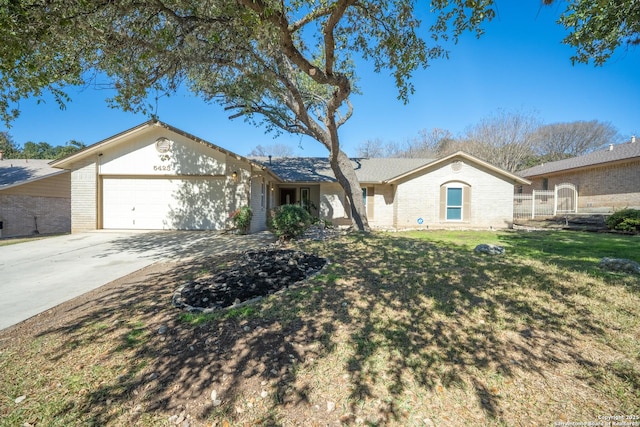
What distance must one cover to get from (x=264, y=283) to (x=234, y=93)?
887 centimetres

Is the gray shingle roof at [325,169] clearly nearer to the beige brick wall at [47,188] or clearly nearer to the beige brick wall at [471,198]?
the beige brick wall at [471,198]

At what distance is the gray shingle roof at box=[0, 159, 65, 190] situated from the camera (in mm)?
14516

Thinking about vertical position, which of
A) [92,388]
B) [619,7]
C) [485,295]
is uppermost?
[619,7]

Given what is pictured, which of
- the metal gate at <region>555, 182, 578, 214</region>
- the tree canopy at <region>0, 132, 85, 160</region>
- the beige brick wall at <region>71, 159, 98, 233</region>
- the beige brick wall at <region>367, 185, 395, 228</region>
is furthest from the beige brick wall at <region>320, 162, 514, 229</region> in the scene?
the tree canopy at <region>0, 132, 85, 160</region>

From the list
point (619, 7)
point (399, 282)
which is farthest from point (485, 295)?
point (619, 7)

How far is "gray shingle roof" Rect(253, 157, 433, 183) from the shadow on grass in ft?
37.0

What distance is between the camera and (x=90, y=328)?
3.48 meters

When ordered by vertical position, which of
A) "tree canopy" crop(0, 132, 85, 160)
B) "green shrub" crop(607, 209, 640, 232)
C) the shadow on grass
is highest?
"tree canopy" crop(0, 132, 85, 160)

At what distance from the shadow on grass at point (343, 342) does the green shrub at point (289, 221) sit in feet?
13.8

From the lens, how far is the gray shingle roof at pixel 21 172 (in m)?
14.5

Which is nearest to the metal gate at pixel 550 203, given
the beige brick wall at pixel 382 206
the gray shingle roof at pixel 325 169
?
the gray shingle roof at pixel 325 169

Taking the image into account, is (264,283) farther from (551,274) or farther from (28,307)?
(551,274)

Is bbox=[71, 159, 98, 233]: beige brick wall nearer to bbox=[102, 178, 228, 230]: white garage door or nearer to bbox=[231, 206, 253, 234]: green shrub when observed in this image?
bbox=[102, 178, 228, 230]: white garage door

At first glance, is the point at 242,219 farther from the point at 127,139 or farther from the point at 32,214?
the point at 32,214
